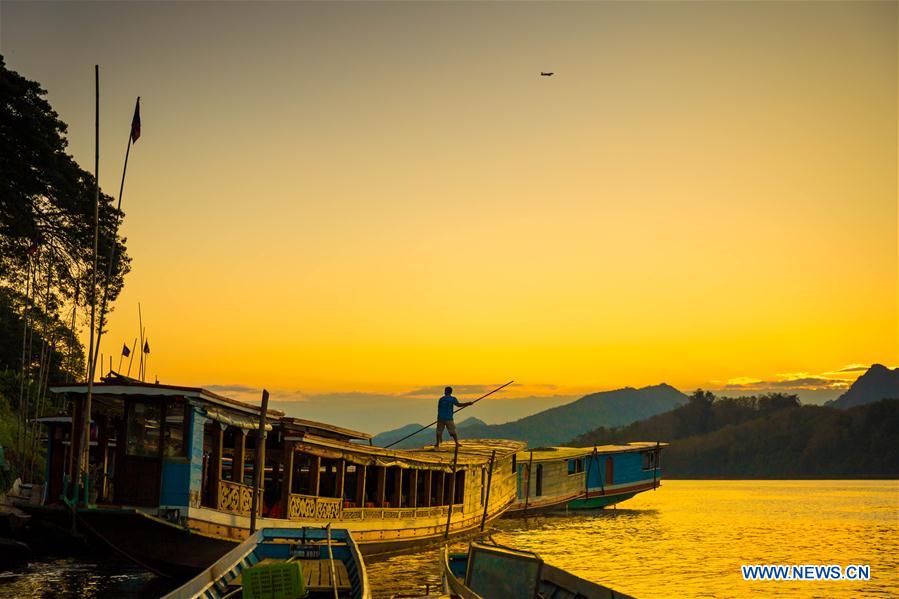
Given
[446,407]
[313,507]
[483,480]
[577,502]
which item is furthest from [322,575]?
[577,502]

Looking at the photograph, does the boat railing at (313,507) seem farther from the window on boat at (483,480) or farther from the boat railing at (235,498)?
the window on boat at (483,480)

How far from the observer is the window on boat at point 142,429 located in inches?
743

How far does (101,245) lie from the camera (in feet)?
114

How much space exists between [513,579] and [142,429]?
30.9ft

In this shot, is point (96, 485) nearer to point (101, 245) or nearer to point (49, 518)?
point (49, 518)

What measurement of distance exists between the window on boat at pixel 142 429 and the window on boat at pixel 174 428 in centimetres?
22

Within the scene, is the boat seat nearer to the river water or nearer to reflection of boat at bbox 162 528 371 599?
reflection of boat at bbox 162 528 371 599

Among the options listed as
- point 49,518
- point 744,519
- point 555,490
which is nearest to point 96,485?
point 49,518

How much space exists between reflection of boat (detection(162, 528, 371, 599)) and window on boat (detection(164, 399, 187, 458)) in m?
3.09

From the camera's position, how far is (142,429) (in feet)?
62.1

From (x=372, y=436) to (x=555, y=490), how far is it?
20.0 meters

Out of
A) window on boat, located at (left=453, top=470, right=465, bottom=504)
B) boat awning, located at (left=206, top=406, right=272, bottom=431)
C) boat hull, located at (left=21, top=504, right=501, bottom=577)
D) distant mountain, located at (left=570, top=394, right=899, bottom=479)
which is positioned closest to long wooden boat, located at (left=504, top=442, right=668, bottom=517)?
window on boat, located at (left=453, top=470, right=465, bottom=504)

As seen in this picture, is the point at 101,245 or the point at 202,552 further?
the point at 101,245

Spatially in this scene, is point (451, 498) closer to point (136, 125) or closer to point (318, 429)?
point (318, 429)
